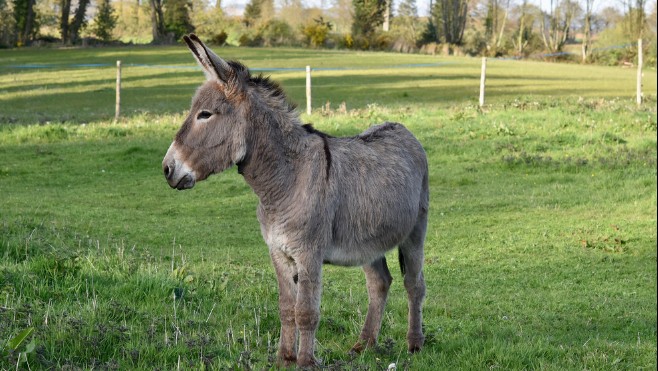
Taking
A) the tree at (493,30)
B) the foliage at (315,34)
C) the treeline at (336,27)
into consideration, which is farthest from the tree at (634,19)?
the foliage at (315,34)

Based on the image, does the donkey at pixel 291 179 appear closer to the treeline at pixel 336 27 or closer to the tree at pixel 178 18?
the treeline at pixel 336 27

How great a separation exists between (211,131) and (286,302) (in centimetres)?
134

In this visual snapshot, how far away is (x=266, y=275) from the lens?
8648mm

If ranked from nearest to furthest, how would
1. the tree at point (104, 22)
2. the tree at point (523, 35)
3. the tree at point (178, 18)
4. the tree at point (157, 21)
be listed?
the tree at point (104, 22), the tree at point (157, 21), the tree at point (178, 18), the tree at point (523, 35)

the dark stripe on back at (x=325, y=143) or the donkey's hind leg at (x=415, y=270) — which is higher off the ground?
the dark stripe on back at (x=325, y=143)

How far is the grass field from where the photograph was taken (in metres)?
5.90

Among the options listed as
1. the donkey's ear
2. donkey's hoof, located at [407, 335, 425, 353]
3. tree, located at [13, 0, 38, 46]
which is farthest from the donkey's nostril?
tree, located at [13, 0, 38, 46]

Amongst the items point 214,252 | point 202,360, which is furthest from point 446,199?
point 202,360

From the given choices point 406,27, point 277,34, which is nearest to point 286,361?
point 277,34

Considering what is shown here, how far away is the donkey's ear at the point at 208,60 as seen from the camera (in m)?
5.08

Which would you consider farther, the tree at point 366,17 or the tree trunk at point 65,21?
the tree at point 366,17

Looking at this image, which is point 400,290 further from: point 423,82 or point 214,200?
point 423,82

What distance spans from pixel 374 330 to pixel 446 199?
8371 millimetres

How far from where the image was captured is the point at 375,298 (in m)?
6.43
